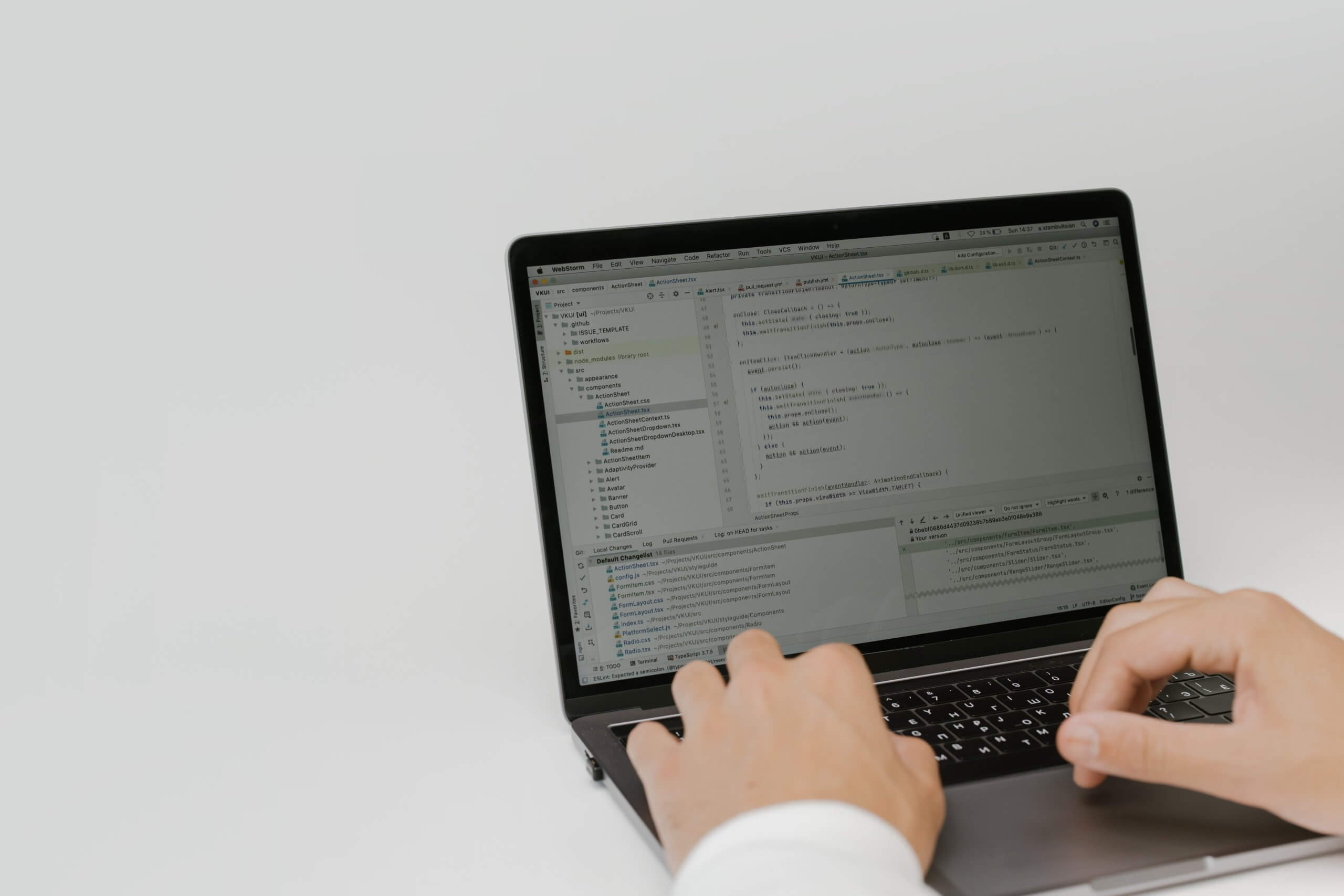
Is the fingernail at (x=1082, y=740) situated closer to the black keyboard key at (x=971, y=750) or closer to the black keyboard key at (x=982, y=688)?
the black keyboard key at (x=971, y=750)

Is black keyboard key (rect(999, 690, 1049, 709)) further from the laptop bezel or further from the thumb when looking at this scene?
the thumb

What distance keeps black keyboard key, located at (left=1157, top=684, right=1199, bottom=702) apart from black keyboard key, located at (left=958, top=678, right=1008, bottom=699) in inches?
4.5

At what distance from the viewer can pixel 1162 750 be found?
60cm

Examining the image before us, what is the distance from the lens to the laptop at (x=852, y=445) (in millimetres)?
935

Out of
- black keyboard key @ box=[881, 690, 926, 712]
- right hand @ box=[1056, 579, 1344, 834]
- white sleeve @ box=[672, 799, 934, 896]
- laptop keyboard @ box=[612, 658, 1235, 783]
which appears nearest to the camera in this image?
white sleeve @ box=[672, 799, 934, 896]

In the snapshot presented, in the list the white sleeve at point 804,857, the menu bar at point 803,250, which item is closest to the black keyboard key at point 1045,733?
the white sleeve at point 804,857

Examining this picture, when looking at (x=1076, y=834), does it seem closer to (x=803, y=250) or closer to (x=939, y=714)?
(x=939, y=714)

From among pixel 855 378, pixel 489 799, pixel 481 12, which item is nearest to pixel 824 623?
pixel 855 378

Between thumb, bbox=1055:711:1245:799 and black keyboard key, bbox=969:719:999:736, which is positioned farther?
black keyboard key, bbox=969:719:999:736

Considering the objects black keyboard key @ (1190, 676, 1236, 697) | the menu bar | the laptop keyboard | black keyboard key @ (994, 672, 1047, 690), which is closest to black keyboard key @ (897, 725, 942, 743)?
the laptop keyboard

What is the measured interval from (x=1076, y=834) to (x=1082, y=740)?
0.07m

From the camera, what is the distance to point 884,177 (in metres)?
1.58

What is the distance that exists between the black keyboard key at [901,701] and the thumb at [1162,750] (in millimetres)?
245

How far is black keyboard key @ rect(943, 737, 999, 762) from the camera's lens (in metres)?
0.75
